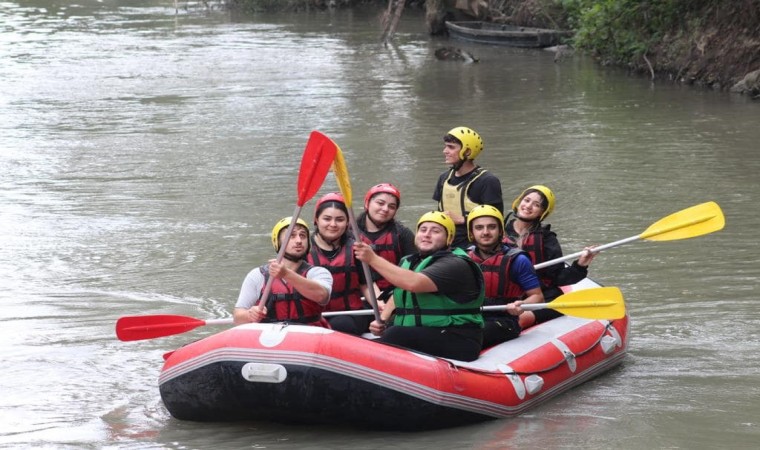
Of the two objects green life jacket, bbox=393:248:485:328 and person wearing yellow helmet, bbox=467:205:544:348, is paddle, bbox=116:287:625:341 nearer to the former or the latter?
person wearing yellow helmet, bbox=467:205:544:348

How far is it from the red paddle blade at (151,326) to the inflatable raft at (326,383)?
1.75 ft

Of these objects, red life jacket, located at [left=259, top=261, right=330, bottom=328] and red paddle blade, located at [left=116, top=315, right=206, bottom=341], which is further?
red paddle blade, located at [left=116, top=315, right=206, bottom=341]

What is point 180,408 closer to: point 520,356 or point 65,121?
point 520,356

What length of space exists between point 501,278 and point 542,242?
2.16ft

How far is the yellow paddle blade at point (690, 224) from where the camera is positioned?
7.05 meters

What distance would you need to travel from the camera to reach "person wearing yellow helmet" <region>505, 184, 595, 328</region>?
6867mm

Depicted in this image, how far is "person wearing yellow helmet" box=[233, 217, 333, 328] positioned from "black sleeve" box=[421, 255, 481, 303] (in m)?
0.57

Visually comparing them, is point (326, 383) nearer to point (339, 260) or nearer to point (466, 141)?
point (339, 260)

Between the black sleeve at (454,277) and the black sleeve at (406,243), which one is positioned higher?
the black sleeve at (454,277)

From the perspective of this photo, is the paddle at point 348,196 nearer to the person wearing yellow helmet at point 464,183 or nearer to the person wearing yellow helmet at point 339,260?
the person wearing yellow helmet at point 339,260

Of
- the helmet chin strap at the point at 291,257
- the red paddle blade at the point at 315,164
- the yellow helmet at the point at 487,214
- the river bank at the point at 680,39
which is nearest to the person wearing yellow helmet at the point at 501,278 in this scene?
the yellow helmet at the point at 487,214

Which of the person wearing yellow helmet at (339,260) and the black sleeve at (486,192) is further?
the black sleeve at (486,192)

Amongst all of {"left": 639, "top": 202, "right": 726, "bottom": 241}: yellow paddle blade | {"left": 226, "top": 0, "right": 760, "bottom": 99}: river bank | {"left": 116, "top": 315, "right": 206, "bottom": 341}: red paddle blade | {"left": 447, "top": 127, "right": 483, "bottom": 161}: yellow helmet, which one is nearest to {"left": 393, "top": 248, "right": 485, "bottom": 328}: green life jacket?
{"left": 116, "top": 315, "right": 206, "bottom": 341}: red paddle blade

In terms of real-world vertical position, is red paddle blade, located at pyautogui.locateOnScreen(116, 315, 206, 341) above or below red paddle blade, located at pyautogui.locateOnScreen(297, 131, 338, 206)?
below
